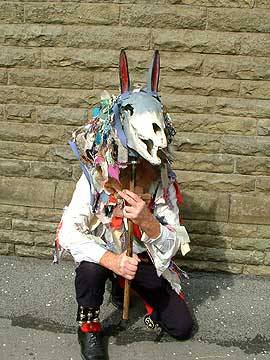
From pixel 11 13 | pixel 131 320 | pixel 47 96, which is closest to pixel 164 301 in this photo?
pixel 131 320

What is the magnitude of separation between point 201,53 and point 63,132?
3.65 feet

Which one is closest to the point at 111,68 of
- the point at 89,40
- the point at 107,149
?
the point at 89,40

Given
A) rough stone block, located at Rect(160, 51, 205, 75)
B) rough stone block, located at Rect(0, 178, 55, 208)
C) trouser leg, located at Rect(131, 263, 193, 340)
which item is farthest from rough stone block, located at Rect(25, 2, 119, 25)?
trouser leg, located at Rect(131, 263, 193, 340)

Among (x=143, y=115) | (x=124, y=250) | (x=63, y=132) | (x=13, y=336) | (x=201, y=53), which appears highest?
(x=201, y=53)

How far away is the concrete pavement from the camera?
309 cm

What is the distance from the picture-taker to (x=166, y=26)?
3.76m

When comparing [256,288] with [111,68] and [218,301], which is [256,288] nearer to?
[218,301]

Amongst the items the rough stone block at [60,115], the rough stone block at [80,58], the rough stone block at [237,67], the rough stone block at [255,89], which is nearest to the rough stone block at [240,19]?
the rough stone block at [237,67]

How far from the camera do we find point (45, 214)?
4.11 metres

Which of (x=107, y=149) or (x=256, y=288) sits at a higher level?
(x=107, y=149)

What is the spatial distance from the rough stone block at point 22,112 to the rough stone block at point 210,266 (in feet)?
4.88

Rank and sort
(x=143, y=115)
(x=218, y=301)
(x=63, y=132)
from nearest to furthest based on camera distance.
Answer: (x=143, y=115), (x=218, y=301), (x=63, y=132)

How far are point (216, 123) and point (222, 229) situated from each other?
0.76 metres

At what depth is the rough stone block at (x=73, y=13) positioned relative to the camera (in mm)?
3789
